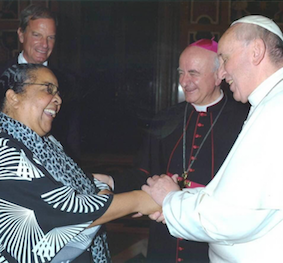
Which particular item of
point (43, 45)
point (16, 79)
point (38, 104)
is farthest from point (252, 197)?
point (43, 45)

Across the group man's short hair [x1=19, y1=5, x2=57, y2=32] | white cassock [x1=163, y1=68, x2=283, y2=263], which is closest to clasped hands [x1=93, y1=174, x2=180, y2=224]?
white cassock [x1=163, y1=68, x2=283, y2=263]

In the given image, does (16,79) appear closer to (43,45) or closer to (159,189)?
(159,189)

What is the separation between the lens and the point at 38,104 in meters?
2.12

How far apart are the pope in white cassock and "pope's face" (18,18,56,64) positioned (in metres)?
1.79

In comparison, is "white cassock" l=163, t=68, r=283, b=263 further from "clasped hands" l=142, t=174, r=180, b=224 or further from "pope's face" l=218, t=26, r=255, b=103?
"clasped hands" l=142, t=174, r=180, b=224

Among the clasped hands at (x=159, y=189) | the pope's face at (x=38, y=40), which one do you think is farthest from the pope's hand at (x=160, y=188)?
the pope's face at (x=38, y=40)

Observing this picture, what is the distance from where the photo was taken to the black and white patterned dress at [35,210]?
5.98 ft

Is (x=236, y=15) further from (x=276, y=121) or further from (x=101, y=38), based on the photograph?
(x=276, y=121)

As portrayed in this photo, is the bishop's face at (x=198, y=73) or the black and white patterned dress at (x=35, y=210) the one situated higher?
the bishop's face at (x=198, y=73)

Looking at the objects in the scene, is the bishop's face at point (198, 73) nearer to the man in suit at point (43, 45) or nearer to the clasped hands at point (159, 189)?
the clasped hands at point (159, 189)

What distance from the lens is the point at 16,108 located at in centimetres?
208

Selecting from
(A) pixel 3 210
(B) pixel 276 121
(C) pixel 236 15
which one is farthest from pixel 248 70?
(C) pixel 236 15

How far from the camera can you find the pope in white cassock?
65.4 inches

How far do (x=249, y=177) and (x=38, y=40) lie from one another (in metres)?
2.20
